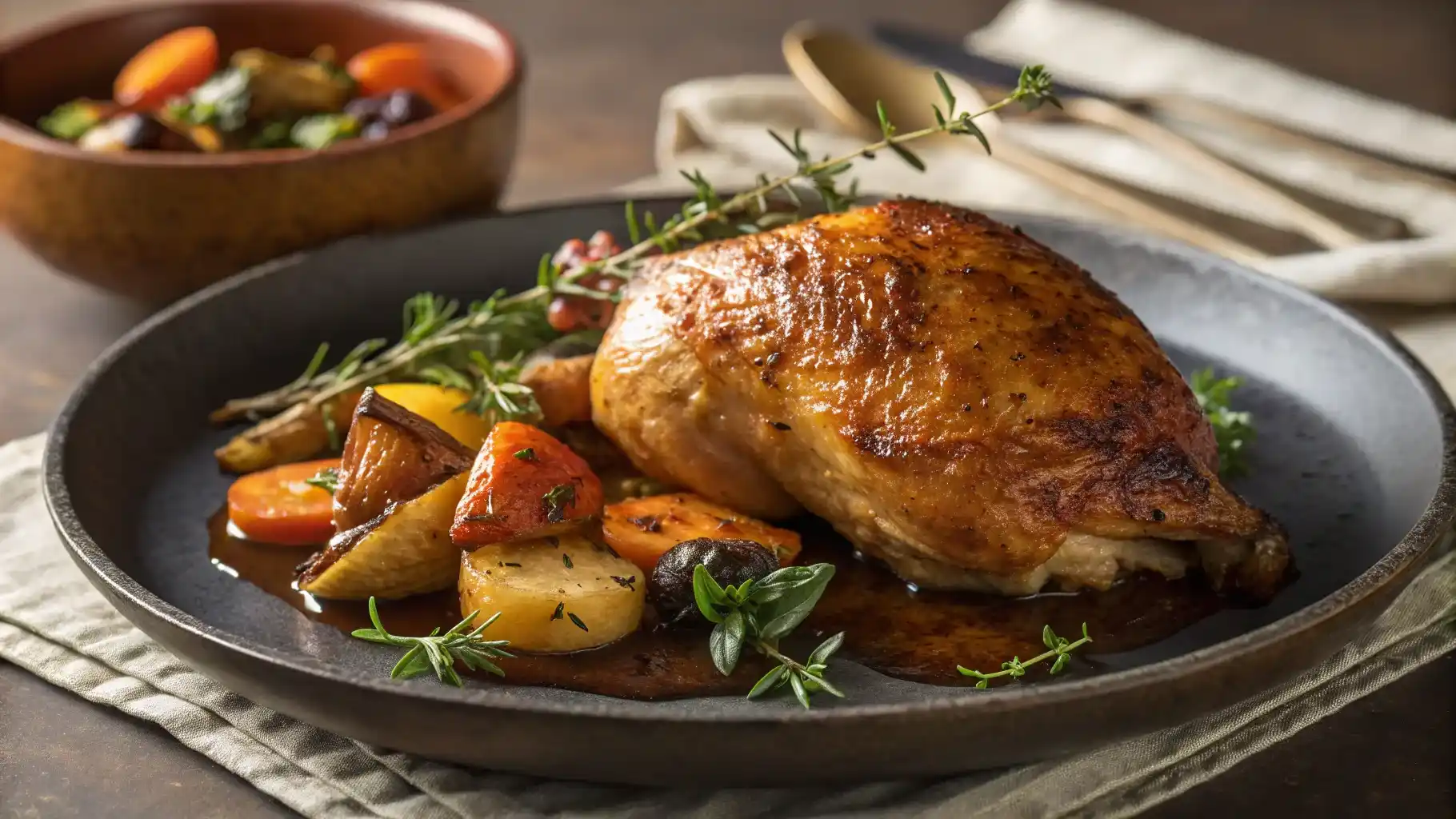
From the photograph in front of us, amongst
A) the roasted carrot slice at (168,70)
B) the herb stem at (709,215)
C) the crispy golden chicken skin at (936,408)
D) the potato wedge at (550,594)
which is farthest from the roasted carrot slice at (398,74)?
the potato wedge at (550,594)

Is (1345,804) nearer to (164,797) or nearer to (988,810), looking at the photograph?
(988,810)

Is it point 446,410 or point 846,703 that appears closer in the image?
point 846,703

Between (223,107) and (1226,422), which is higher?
(1226,422)

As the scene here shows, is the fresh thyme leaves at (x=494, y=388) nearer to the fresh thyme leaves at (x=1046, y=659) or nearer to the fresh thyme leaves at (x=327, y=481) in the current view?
the fresh thyme leaves at (x=327, y=481)

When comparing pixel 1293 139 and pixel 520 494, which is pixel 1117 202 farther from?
pixel 520 494

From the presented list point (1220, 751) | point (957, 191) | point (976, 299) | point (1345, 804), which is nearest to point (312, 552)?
point (976, 299)

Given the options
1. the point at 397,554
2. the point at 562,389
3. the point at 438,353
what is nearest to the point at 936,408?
the point at 562,389
